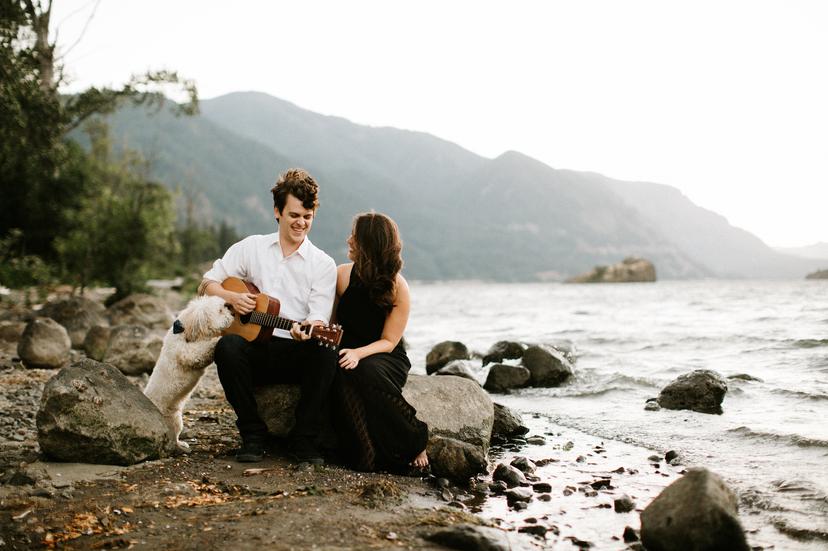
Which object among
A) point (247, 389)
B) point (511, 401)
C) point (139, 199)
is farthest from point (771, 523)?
point (139, 199)

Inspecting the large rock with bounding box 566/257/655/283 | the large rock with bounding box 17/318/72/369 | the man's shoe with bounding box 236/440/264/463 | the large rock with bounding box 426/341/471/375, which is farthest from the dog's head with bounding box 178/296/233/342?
the large rock with bounding box 566/257/655/283

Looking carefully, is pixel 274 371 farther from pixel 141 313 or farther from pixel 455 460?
pixel 141 313

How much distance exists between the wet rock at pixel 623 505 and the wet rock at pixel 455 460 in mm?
1258

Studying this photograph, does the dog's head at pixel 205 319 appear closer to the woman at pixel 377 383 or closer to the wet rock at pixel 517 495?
the woman at pixel 377 383

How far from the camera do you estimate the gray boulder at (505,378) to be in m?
12.1

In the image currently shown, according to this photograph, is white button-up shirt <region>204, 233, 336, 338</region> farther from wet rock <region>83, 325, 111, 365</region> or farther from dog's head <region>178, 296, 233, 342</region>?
wet rock <region>83, 325, 111, 365</region>

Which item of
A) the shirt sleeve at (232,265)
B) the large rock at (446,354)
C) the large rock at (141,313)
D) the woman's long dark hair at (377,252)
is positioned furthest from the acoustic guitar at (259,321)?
the large rock at (141,313)

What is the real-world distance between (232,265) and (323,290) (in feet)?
3.03

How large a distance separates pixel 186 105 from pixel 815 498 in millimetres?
21849

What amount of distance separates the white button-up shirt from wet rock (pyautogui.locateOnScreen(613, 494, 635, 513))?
9.70ft

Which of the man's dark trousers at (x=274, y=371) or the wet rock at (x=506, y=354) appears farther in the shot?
the wet rock at (x=506, y=354)

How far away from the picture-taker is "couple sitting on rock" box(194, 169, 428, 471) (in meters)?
5.89

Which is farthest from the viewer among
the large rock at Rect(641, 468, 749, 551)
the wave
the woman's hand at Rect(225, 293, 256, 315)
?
the wave

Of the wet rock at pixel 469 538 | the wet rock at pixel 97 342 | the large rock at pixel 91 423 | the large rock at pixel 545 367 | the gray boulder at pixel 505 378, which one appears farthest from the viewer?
the large rock at pixel 545 367
